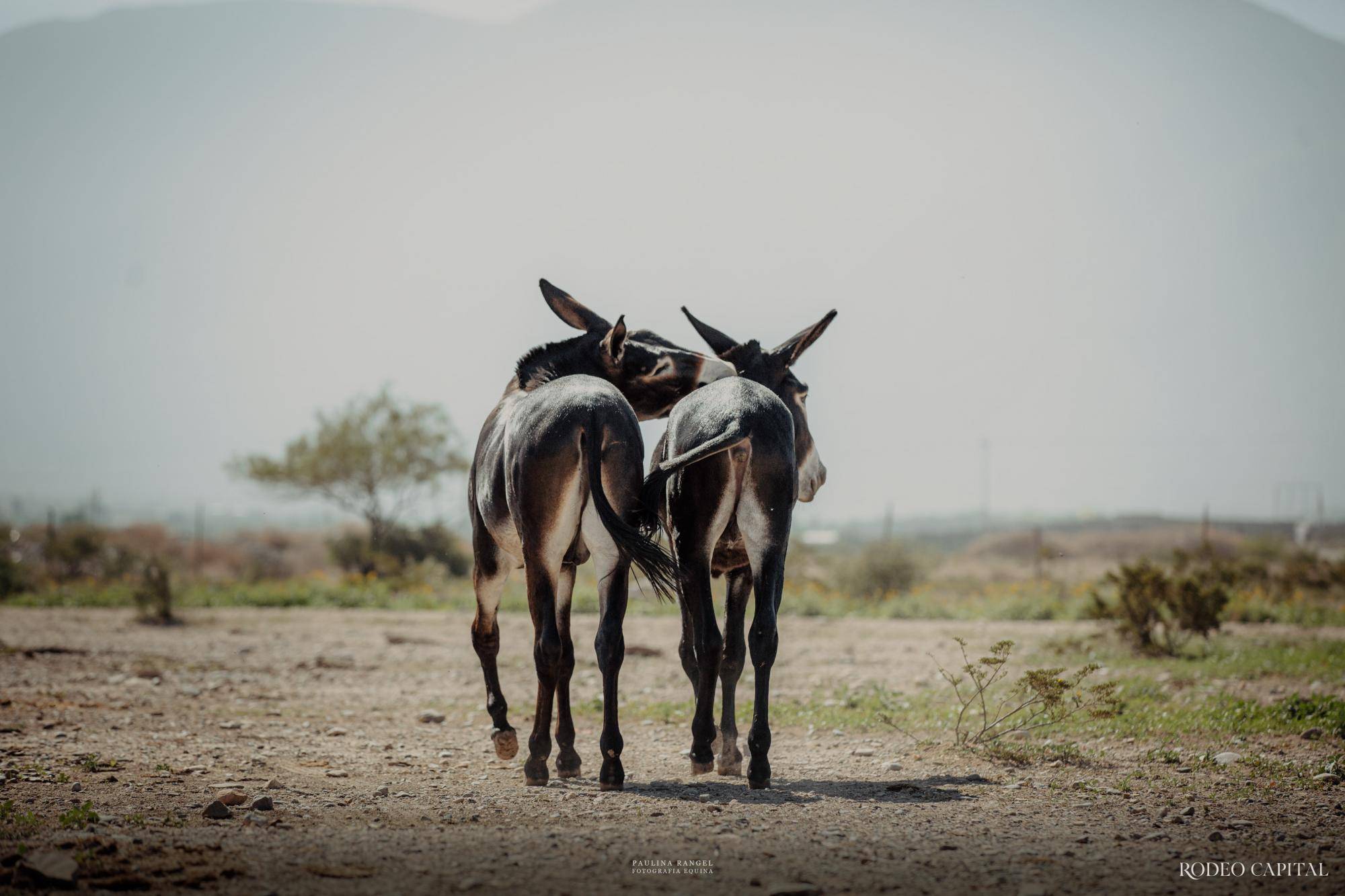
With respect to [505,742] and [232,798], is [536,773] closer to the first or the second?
[505,742]

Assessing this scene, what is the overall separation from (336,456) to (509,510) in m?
30.0

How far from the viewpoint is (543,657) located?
19.8 feet

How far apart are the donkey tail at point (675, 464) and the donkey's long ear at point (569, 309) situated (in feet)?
5.84

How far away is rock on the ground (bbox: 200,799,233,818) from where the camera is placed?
207 inches

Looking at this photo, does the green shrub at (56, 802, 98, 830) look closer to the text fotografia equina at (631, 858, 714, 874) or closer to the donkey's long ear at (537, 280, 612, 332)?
the text fotografia equina at (631, 858, 714, 874)

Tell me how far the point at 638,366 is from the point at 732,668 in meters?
2.26

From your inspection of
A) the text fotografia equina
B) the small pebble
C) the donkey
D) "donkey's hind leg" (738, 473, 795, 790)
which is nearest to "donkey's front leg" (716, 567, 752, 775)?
the donkey

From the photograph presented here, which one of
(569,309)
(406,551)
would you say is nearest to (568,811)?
(569,309)

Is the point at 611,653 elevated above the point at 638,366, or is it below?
below

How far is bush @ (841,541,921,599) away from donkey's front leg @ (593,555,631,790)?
18.4m

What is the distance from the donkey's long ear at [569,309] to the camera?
764cm

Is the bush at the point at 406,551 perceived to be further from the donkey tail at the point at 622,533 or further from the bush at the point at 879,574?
the donkey tail at the point at 622,533

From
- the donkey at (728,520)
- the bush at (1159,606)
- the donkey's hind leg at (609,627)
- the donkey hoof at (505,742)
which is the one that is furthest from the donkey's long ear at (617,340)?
the bush at (1159,606)

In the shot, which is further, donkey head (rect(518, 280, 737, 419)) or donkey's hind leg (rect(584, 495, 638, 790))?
donkey head (rect(518, 280, 737, 419))
